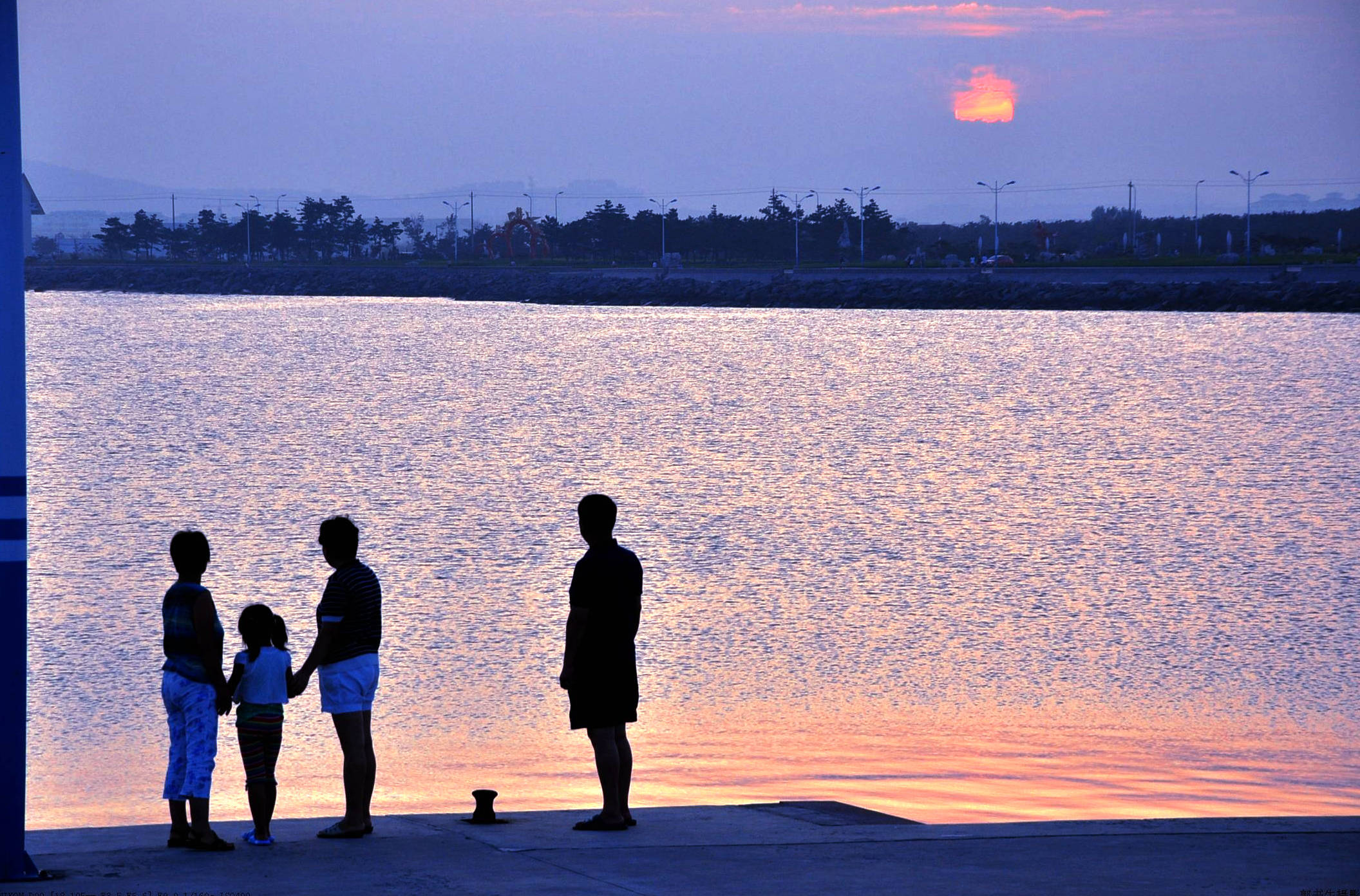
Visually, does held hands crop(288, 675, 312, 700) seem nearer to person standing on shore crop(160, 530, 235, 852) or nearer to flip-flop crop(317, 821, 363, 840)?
person standing on shore crop(160, 530, 235, 852)

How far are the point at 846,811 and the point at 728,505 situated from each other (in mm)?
16910

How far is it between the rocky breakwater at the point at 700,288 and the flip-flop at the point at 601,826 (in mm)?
82905

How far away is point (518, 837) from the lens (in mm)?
6570

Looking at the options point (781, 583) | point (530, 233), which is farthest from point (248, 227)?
point (781, 583)

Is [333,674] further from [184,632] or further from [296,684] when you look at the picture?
[184,632]

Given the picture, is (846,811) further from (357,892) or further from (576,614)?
(357,892)

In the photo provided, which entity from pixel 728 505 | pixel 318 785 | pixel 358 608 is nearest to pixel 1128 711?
pixel 318 785

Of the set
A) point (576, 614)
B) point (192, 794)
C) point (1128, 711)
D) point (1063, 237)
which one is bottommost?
point (1128, 711)

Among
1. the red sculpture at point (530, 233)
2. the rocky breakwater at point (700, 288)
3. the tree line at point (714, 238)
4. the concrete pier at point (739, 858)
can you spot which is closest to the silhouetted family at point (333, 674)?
the concrete pier at point (739, 858)

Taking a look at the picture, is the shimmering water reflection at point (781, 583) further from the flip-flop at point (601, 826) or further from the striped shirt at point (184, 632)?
the striped shirt at point (184, 632)

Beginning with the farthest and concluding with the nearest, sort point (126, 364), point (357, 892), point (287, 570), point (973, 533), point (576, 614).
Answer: point (126, 364)
point (973, 533)
point (287, 570)
point (576, 614)
point (357, 892)

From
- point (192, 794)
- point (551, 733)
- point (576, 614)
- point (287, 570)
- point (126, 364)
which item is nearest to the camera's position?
point (192, 794)

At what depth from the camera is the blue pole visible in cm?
579

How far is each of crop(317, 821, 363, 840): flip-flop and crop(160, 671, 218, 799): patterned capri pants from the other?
0.55 m
